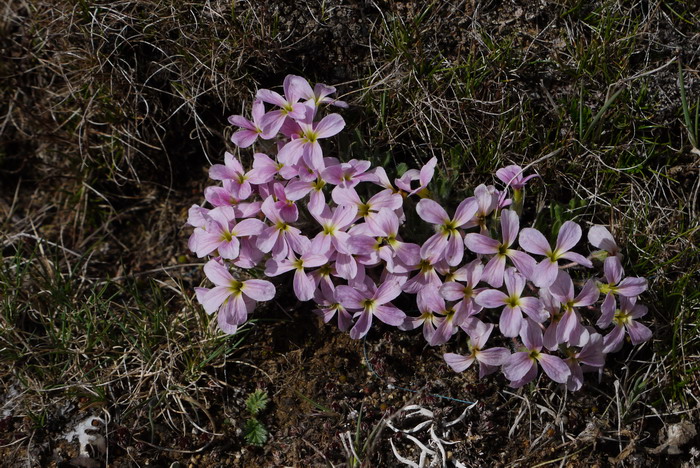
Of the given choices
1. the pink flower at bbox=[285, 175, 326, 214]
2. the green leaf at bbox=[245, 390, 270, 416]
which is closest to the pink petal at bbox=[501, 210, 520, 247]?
the pink flower at bbox=[285, 175, 326, 214]

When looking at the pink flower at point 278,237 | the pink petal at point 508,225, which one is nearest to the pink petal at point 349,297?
the pink flower at point 278,237

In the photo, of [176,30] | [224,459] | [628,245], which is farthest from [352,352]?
[176,30]

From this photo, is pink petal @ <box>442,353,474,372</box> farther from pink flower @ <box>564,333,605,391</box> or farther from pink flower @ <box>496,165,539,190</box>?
pink flower @ <box>496,165,539,190</box>

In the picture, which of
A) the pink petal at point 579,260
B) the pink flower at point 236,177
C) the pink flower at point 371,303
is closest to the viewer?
the pink petal at point 579,260

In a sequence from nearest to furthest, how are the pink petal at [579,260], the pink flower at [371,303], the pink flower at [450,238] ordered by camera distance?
the pink petal at [579,260] → the pink flower at [450,238] → the pink flower at [371,303]

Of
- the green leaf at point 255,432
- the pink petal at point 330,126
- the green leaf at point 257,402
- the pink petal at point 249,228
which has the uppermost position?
the pink petal at point 330,126

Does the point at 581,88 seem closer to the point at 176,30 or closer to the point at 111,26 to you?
the point at 176,30

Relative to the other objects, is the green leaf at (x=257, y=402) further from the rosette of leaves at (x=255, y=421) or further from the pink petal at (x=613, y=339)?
the pink petal at (x=613, y=339)

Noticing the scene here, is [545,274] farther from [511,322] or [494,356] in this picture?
[494,356]
